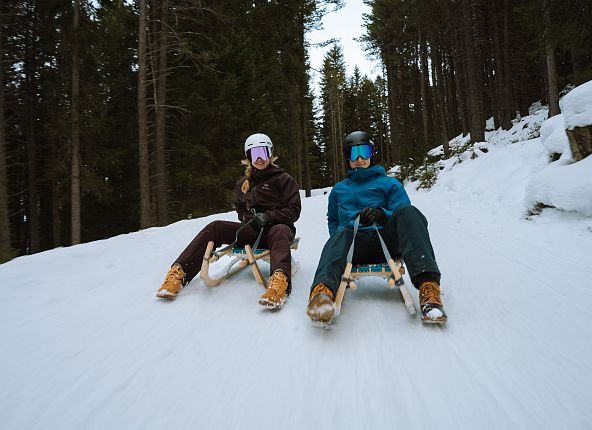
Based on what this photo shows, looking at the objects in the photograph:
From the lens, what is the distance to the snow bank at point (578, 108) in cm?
405

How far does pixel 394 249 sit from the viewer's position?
8.38 ft

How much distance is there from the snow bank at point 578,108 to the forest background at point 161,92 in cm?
364

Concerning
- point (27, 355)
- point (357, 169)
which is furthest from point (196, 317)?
point (357, 169)

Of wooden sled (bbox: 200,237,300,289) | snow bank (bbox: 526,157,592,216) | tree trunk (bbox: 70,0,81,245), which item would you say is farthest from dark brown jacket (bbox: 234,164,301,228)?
tree trunk (bbox: 70,0,81,245)

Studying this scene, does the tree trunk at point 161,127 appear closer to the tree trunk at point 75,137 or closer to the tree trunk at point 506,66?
the tree trunk at point 75,137

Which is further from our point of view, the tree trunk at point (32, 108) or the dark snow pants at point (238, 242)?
the tree trunk at point (32, 108)

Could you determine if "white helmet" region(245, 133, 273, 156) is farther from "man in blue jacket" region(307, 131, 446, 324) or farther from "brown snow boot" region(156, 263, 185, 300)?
"brown snow boot" region(156, 263, 185, 300)

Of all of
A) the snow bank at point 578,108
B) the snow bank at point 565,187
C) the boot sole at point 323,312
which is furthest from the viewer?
the snow bank at point 578,108

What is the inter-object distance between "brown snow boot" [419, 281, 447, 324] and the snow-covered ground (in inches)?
3.1

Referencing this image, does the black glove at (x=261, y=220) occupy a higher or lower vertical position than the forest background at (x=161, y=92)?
lower

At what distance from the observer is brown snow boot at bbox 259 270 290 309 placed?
7.69ft

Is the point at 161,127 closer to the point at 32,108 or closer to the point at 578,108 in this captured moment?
the point at 32,108

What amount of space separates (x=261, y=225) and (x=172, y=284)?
941 millimetres

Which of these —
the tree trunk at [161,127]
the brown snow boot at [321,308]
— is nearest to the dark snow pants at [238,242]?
the brown snow boot at [321,308]
